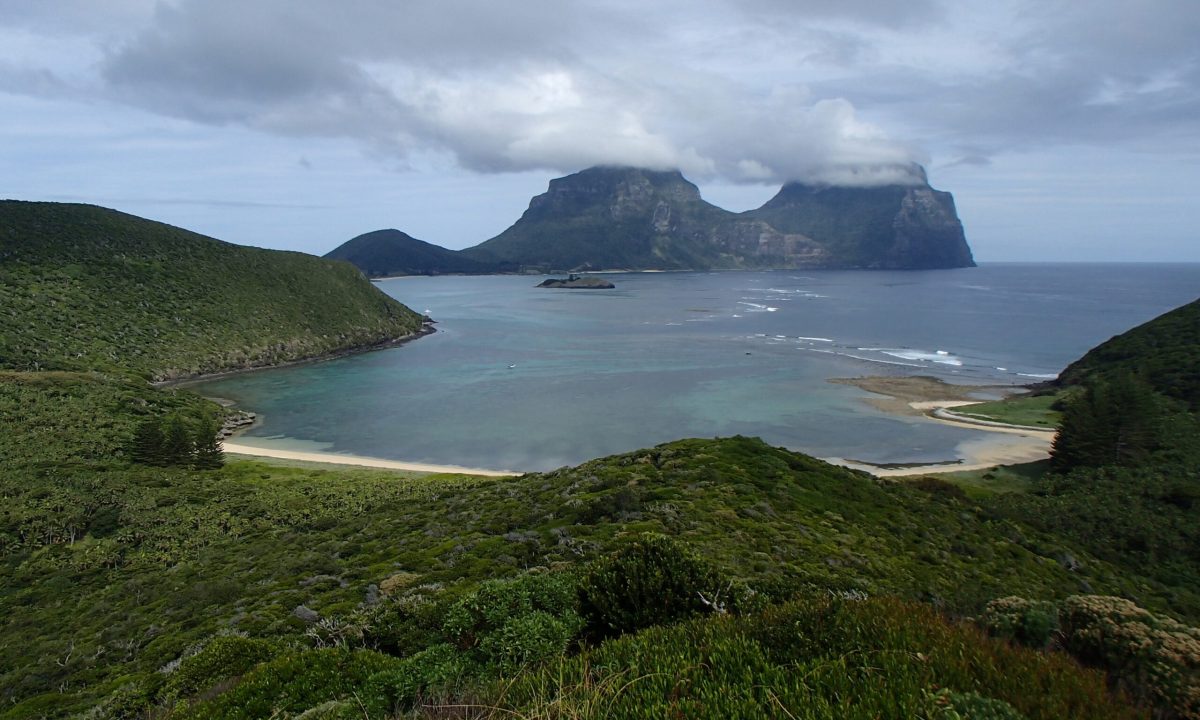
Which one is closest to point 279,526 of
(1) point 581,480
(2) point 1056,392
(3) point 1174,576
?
(1) point 581,480

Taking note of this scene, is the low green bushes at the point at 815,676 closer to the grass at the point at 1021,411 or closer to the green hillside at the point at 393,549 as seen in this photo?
the green hillside at the point at 393,549

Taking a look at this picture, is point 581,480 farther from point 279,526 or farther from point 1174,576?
point 1174,576

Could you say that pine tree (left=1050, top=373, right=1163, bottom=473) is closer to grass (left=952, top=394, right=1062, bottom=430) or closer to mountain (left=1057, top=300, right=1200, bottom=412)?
mountain (left=1057, top=300, right=1200, bottom=412)

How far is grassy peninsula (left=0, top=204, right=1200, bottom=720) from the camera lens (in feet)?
20.5

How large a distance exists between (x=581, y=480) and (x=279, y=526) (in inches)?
575

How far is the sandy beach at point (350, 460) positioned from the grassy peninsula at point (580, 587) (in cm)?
373

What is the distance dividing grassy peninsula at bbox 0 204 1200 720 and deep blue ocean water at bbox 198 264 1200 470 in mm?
13251

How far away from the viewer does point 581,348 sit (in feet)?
356

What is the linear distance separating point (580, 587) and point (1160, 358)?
76.2m

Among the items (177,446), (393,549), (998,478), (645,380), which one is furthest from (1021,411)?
(177,446)

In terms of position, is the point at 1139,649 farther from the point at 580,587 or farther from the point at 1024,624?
the point at 580,587

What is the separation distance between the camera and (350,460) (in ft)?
169

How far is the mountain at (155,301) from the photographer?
75875 millimetres

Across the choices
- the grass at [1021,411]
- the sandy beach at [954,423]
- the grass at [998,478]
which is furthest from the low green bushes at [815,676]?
the grass at [1021,411]
